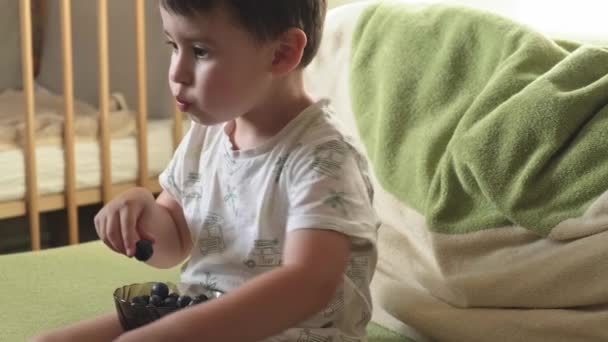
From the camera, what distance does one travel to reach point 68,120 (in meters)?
1.99

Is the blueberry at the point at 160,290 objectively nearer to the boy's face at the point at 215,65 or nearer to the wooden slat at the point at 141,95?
the boy's face at the point at 215,65

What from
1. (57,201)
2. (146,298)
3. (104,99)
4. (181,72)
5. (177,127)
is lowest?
(57,201)

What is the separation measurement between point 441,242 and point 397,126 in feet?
0.68

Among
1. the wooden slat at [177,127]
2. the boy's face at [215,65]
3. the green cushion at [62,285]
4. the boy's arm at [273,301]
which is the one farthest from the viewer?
the wooden slat at [177,127]

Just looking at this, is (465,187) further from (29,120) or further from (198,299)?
(29,120)

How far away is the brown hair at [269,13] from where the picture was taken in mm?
852

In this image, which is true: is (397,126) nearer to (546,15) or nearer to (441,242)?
(441,242)

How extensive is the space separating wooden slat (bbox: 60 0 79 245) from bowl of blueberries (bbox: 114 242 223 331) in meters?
1.09

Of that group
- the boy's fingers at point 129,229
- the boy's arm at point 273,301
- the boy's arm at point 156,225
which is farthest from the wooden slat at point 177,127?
the boy's arm at point 273,301

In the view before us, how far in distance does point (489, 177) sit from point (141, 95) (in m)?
1.22

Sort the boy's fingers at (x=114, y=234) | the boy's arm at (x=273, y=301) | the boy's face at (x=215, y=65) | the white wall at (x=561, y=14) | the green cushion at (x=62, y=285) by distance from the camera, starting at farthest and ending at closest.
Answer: the white wall at (x=561, y=14) < the green cushion at (x=62, y=285) < the boy's fingers at (x=114, y=234) < the boy's face at (x=215, y=65) < the boy's arm at (x=273, y=301)

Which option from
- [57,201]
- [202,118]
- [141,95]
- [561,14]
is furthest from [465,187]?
[57,201]

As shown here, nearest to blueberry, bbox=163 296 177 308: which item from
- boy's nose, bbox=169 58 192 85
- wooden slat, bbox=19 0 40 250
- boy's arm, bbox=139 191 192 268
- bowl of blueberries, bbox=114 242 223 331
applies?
bowl of blueberries, bbox=114 242 223 331

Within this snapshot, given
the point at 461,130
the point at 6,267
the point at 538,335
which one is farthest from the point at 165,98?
the point at 538,335
